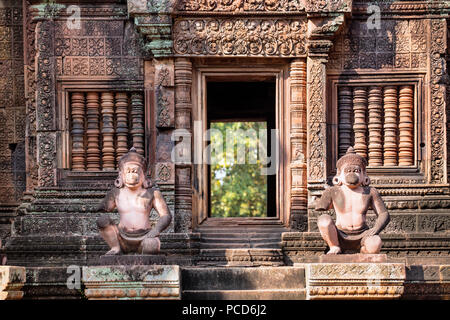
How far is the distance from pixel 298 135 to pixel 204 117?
4.82 feet

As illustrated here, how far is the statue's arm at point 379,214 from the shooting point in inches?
459

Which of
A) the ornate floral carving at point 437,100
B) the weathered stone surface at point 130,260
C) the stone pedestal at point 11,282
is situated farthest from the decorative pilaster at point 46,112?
the ornate floral carving at point 437,100

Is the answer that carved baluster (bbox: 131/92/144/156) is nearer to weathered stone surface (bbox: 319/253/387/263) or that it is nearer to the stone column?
the stone column

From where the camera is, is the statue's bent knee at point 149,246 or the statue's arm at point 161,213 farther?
the statue's arm at point 161,213

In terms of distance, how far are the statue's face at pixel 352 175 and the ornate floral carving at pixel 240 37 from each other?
304 cm

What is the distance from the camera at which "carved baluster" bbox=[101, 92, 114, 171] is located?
1455cm

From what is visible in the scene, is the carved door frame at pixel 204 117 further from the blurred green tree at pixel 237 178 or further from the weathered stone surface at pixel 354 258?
the blurred green tree at pixel 237 178

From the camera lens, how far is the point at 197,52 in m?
14.3

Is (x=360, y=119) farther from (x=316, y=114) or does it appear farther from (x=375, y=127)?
(x=316, y=114)

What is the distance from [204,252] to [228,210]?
19892 millimetres

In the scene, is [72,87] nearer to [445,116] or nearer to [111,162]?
[111,162]

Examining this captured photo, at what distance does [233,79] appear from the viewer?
14.8 m

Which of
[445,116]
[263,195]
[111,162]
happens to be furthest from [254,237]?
[263,195]

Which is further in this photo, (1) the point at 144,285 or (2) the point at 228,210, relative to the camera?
(2) the point at 228,210
